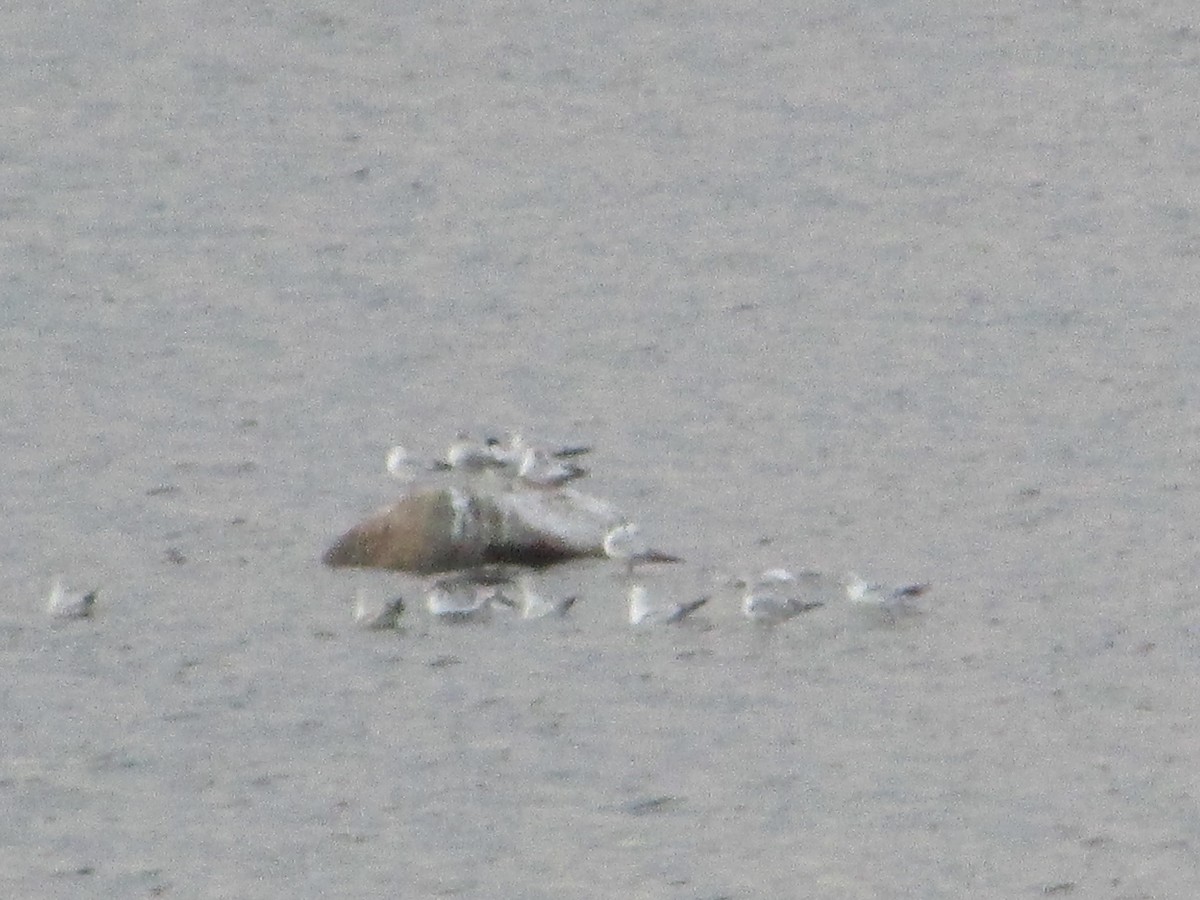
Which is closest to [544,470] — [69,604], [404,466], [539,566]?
[404,466]

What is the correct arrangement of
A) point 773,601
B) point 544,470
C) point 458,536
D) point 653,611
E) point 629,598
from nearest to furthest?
1. point 773,601
2. point 653,611
3. point 629,598
4. point 458,536
5. point 544,470

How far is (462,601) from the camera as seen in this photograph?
1384 centimetres

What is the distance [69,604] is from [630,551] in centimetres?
256

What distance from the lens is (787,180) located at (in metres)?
23.5

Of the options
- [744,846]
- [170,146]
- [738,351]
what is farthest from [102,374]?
[744,846]

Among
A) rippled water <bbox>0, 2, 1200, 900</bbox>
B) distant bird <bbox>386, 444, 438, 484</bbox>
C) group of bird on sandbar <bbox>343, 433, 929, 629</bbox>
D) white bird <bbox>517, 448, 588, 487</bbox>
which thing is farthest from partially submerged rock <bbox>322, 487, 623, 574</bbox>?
distant bird <bbox>386, 444, 438, 484</bbox>

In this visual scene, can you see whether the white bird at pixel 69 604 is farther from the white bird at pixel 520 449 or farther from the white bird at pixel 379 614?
the white bird at pixel 520 449

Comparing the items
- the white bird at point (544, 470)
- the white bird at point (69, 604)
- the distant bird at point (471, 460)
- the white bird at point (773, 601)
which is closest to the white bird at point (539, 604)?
the white bird at point (773, 601)

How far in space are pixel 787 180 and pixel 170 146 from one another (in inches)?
193

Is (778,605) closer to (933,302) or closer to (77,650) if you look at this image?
(77,650)

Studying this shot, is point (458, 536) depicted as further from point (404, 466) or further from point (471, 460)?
point (471, 460)

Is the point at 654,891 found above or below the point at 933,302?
below

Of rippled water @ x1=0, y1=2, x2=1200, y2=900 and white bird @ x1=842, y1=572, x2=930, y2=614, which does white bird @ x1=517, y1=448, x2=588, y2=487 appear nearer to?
rippled water @ x1=0, y1=2, x2=1200, y2=900

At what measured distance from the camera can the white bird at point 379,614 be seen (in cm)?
1361
